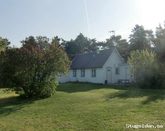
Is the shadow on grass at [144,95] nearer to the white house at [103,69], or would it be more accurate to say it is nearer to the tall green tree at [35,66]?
the tall green tree at [35,66]

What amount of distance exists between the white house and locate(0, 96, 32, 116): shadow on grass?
951 inches

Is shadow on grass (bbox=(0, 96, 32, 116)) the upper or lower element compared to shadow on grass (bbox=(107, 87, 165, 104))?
lower

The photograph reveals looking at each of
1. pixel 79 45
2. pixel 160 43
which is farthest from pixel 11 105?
pixel 79 45

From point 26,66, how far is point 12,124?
8.53 m

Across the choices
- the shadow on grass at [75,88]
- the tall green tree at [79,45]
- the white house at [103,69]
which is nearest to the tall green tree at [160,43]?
the shadow on grass at [75,88]

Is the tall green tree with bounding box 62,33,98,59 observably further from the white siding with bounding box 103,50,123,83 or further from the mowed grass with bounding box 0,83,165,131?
the mowed grass with bounding box 0,83,165,131

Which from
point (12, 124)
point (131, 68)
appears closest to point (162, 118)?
point (12, 124)

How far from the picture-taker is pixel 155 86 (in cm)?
3284

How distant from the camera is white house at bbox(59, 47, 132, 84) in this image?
152 ft

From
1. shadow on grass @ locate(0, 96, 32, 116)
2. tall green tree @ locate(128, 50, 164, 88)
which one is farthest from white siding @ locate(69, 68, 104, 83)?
shadow on grass @ locate(0, 96, 32, 116)

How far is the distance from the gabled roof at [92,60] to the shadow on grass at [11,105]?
2455 centimetres

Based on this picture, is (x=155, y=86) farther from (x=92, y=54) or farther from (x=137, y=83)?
(x=92, y=54)

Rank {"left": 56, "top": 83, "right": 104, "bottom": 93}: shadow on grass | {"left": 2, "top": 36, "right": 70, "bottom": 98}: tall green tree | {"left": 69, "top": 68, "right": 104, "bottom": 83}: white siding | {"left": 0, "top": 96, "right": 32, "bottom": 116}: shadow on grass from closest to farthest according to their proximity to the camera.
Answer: {"left": 0, "top": 96, "right": 32, "bottom": 116}: shadow on grass
{"left": 2, "top": 36, "right": 70, "bottom": 98}: tall green tree
{"left": 56, "top": 83, "right": 104, "bottom": 93}: shadow on grass
{"left": 69, "top": 68, "right": 104, "bottom": 83}: white siding

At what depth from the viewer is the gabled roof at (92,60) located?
154 ft
